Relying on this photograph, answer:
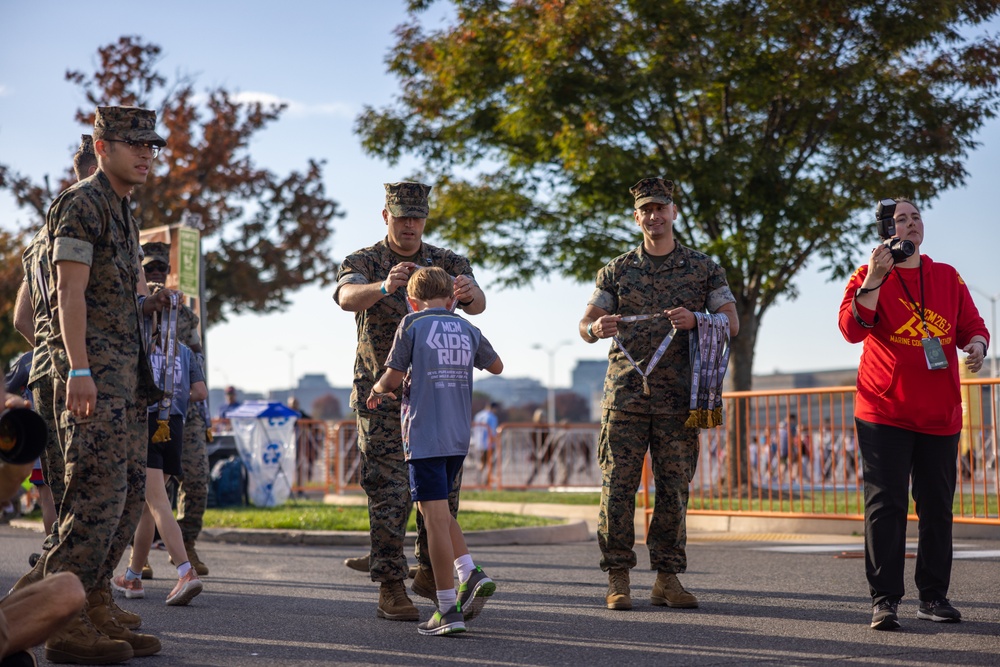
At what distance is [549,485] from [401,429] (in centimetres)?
1750

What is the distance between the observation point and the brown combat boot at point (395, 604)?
20.6ft

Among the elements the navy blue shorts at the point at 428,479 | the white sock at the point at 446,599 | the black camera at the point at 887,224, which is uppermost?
the black camera at the point at 887,224

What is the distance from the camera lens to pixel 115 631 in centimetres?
520

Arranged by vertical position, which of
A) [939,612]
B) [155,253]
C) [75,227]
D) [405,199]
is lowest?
[939,612]

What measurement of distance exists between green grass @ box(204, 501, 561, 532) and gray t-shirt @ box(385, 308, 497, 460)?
6.28 meters

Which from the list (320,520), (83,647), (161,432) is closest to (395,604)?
(161,432)

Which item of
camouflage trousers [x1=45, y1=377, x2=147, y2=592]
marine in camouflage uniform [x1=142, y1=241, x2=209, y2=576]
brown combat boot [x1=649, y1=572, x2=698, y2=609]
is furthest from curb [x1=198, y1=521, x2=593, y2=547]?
camouflage trousers [x1=45, y1=377, x2=147, y2=592]

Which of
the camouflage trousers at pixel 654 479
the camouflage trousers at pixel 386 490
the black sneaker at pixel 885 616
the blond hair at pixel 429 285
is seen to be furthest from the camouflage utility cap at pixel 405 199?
the black sneaker at pixel 885 616

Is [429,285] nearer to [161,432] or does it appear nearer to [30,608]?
[161,432]

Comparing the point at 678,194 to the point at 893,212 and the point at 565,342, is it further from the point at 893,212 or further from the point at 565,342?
the point at 565,342

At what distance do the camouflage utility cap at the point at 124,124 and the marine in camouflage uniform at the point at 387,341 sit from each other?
145 cm

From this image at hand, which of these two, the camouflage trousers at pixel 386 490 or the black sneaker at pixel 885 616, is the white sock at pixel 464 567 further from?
the black sneaker at pixel 885 616

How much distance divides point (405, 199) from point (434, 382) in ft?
3.96

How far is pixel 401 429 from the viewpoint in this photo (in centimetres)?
623
